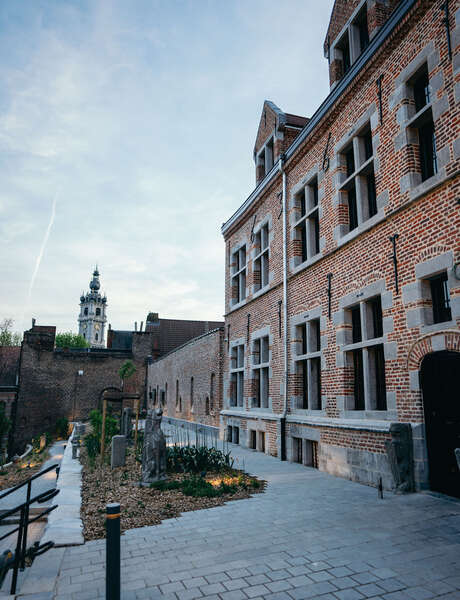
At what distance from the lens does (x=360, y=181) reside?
8828 millimetres

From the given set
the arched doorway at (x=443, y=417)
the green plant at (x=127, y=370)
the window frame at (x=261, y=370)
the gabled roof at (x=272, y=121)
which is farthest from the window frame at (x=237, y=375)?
the green plant at (x=127, y=370)

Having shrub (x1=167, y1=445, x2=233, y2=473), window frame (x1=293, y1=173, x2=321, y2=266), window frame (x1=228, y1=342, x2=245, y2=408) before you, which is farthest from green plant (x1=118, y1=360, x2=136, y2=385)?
window frame (x1=293, y1=173, x2=321, y2=266)

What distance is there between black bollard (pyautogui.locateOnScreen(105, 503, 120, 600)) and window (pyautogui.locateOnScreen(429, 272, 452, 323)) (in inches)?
225

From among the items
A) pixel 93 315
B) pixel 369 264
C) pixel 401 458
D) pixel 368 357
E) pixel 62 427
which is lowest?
pixel 62 427

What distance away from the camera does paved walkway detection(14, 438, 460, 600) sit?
342cm

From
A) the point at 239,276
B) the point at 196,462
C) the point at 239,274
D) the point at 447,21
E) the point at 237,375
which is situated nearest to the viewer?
the point at 447,21

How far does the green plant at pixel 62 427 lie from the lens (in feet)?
99.2

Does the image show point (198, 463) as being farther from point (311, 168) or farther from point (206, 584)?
point (311, 168)

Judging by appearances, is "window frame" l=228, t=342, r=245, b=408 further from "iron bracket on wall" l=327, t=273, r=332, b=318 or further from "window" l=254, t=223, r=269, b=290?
"iron bracket on wall" l=327, t=273, r=332, b=318

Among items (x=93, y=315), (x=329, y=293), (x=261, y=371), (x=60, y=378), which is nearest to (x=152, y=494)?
(x=329, y=293)

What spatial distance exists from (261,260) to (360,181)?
601 centimetres

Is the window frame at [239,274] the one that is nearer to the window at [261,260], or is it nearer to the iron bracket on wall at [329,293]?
the window at [261,260]

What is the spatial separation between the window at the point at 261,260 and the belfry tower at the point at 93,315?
126m

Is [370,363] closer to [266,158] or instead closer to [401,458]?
[401,458]
